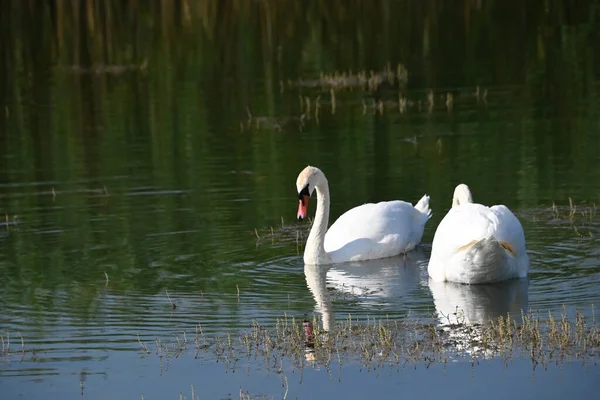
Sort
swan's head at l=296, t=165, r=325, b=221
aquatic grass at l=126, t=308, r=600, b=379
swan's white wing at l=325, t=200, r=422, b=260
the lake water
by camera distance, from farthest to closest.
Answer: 1. swan's white wing at l=325, t=200, r=422, b=260
2. swan's head at l=296, t=165, r=325, b=221
3. the lake water
4. aquatic grass at l=126, t=308, r=600, b=379

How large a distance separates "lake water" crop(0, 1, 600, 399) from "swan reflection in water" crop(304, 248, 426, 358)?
4 centimetres

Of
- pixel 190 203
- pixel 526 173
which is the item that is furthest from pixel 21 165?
pixel 526 173

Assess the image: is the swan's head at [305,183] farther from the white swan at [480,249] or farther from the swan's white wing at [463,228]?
the white swan at [480,249]

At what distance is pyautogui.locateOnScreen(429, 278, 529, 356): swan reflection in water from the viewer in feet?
32.2

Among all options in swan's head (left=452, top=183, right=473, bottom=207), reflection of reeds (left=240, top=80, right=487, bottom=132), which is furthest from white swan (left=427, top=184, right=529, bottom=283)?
reflection of reeds (left=240, top=80, right=487, bottom=132)

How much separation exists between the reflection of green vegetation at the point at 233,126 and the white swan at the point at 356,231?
617mm

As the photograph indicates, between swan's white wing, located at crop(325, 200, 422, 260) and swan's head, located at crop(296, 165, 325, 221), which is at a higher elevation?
swan's head, located at crop(296, 165, 325, 221)

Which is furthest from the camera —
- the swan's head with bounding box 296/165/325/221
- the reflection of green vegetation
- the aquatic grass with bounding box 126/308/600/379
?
the reflection of green vegetation

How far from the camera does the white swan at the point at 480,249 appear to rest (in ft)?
38.0

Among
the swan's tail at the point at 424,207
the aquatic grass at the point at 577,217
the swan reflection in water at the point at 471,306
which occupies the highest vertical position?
the swan's tail at the point at 424,207

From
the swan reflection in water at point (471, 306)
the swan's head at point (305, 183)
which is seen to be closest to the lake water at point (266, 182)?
the swan reflection in water at point (471, 306)

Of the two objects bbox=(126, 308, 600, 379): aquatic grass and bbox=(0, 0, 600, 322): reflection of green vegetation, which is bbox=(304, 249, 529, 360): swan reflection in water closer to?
bbox=(126, 308, 600, 379): aquatic grass

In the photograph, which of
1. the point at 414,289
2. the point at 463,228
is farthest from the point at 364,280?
the point at 463,228

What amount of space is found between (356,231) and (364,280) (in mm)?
1217
